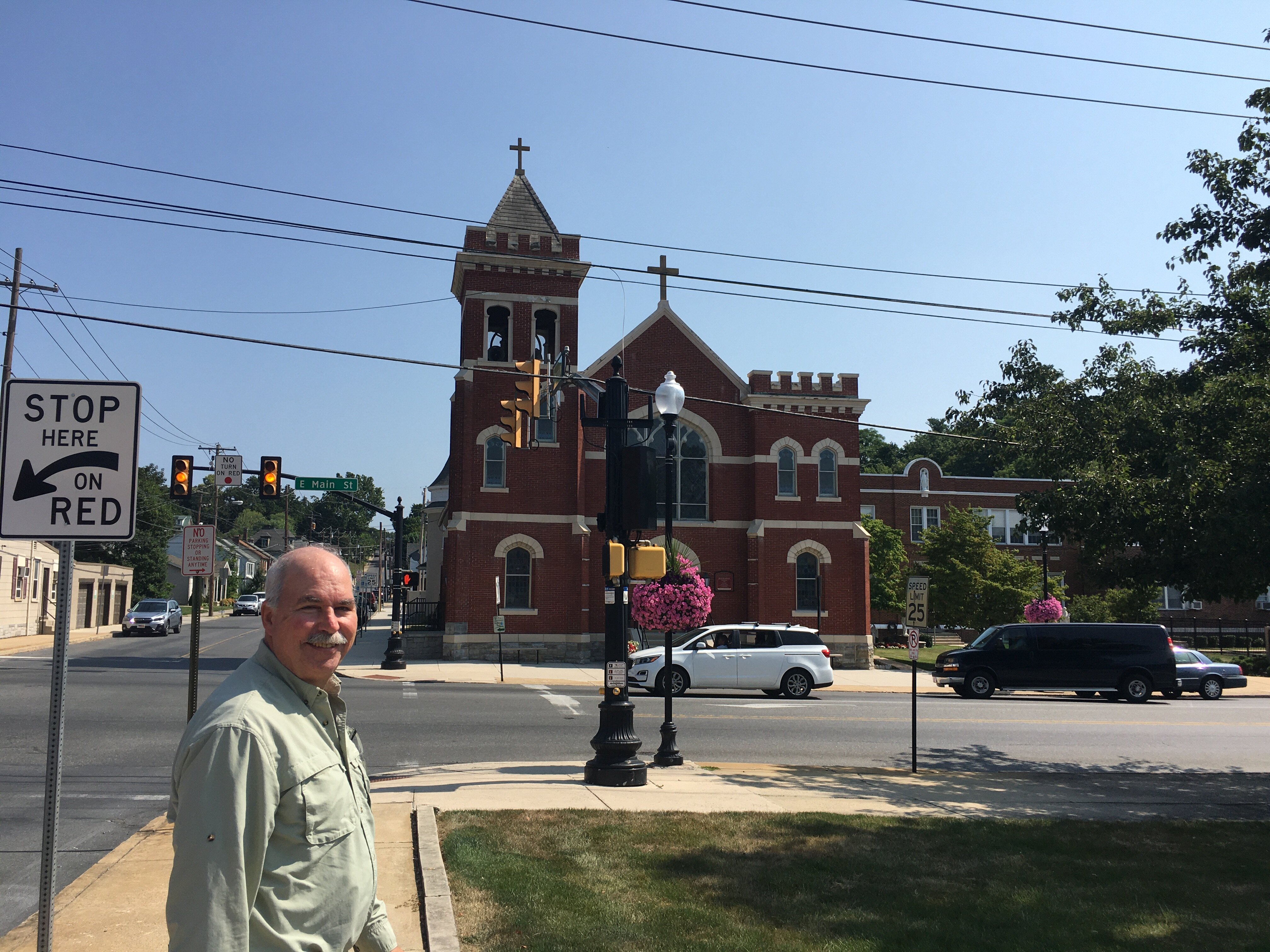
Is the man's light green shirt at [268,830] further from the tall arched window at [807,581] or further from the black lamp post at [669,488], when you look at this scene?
the tall arched window at [807,581]

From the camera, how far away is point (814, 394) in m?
35.7

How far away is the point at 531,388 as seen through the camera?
1616 cm

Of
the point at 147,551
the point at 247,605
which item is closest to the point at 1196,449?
the point at 147,551

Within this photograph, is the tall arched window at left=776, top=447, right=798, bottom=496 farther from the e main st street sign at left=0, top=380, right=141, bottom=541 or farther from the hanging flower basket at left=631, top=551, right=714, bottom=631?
the e main st street sign at left=0, top=380, right=141, bottom=541

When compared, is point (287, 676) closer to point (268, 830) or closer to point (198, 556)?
point (268, 830)

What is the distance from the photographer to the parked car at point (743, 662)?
23.4 metres

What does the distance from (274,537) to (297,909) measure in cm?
15766

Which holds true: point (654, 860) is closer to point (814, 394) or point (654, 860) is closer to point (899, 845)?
point (899, 845)

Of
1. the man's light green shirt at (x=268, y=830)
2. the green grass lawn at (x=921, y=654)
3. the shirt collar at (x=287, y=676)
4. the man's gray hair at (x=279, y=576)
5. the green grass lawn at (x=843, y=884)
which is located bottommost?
the green grass lawn at (x=921, y=654)

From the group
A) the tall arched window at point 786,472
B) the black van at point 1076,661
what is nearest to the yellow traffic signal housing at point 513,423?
the black van at point 1076,661

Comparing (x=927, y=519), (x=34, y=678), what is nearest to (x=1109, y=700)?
(x=34, y=678)

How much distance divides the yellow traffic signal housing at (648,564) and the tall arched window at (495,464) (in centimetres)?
2166

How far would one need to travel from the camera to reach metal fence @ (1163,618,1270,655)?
4647 cm

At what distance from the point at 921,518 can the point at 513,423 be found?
44.0 meters
